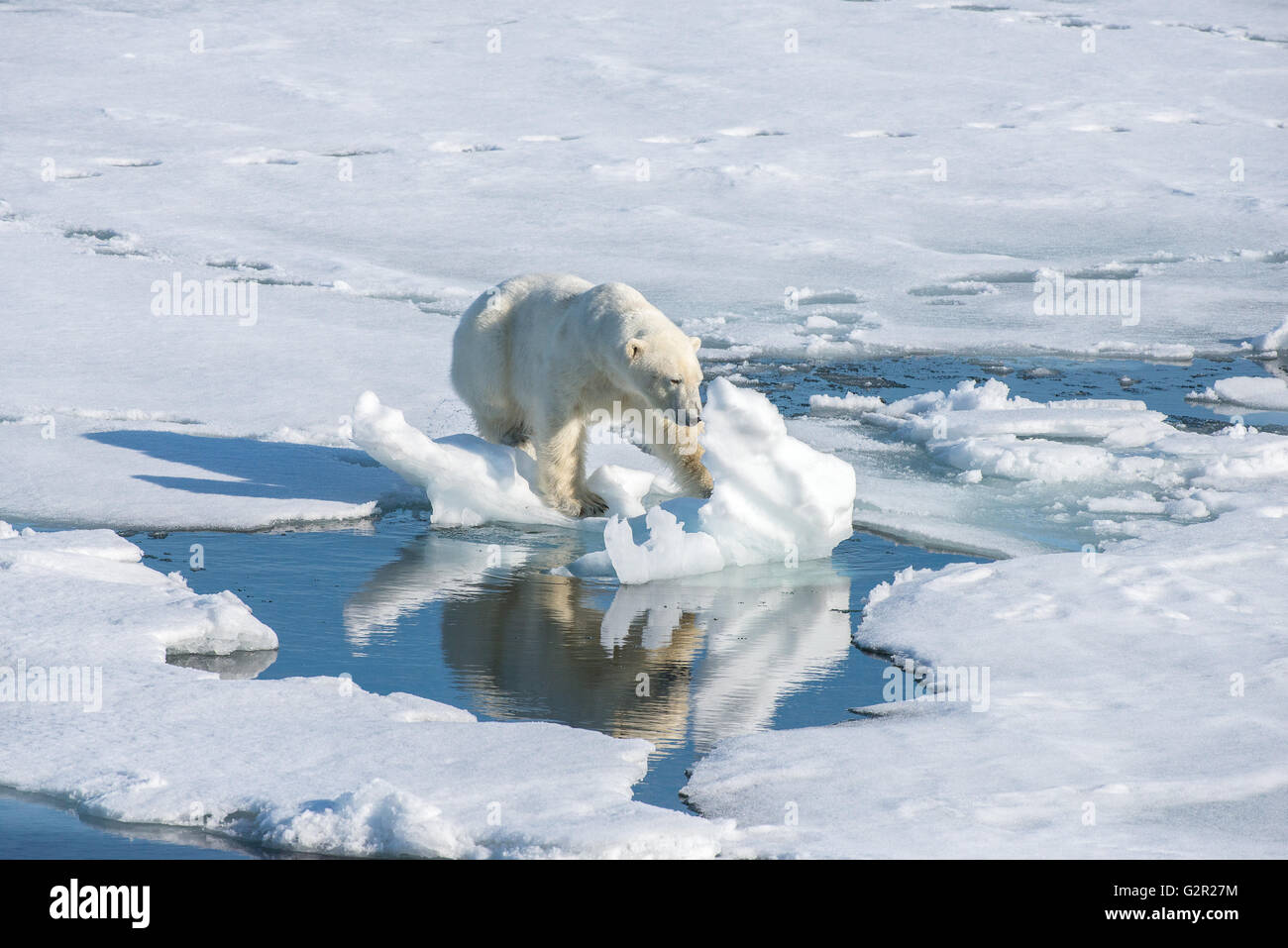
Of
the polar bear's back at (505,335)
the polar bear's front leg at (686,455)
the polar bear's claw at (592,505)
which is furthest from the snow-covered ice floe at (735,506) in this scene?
the polar bear's back at (505,335)

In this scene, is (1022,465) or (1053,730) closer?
(1053,730)

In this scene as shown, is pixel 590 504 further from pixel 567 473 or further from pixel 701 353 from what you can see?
pixel 701 353

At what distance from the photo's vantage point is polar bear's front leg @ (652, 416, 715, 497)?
5.00 m

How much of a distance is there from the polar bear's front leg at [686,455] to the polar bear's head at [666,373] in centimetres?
14

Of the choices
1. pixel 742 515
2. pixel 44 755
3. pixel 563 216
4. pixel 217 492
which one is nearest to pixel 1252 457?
pixel 742 515

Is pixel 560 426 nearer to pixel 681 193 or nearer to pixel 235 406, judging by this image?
pixel 235 406

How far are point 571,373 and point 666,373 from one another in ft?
1.36

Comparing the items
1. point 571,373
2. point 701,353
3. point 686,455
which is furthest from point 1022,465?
point 701,353

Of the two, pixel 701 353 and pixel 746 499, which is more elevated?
pixel 701 353

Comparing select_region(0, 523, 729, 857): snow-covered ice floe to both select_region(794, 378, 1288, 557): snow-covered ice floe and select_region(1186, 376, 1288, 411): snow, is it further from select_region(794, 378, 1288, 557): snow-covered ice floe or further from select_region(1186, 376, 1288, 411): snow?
select_region(1186, 376, 1288, 411): snow

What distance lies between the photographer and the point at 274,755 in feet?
9.77

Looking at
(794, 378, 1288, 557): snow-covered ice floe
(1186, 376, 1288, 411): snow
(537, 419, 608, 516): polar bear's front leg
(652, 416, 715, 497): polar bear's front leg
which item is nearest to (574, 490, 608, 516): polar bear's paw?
(537, 419, 608, 516): polar bear's front leg

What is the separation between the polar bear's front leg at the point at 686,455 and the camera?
197 inches

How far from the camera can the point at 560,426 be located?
5070 millimetres
